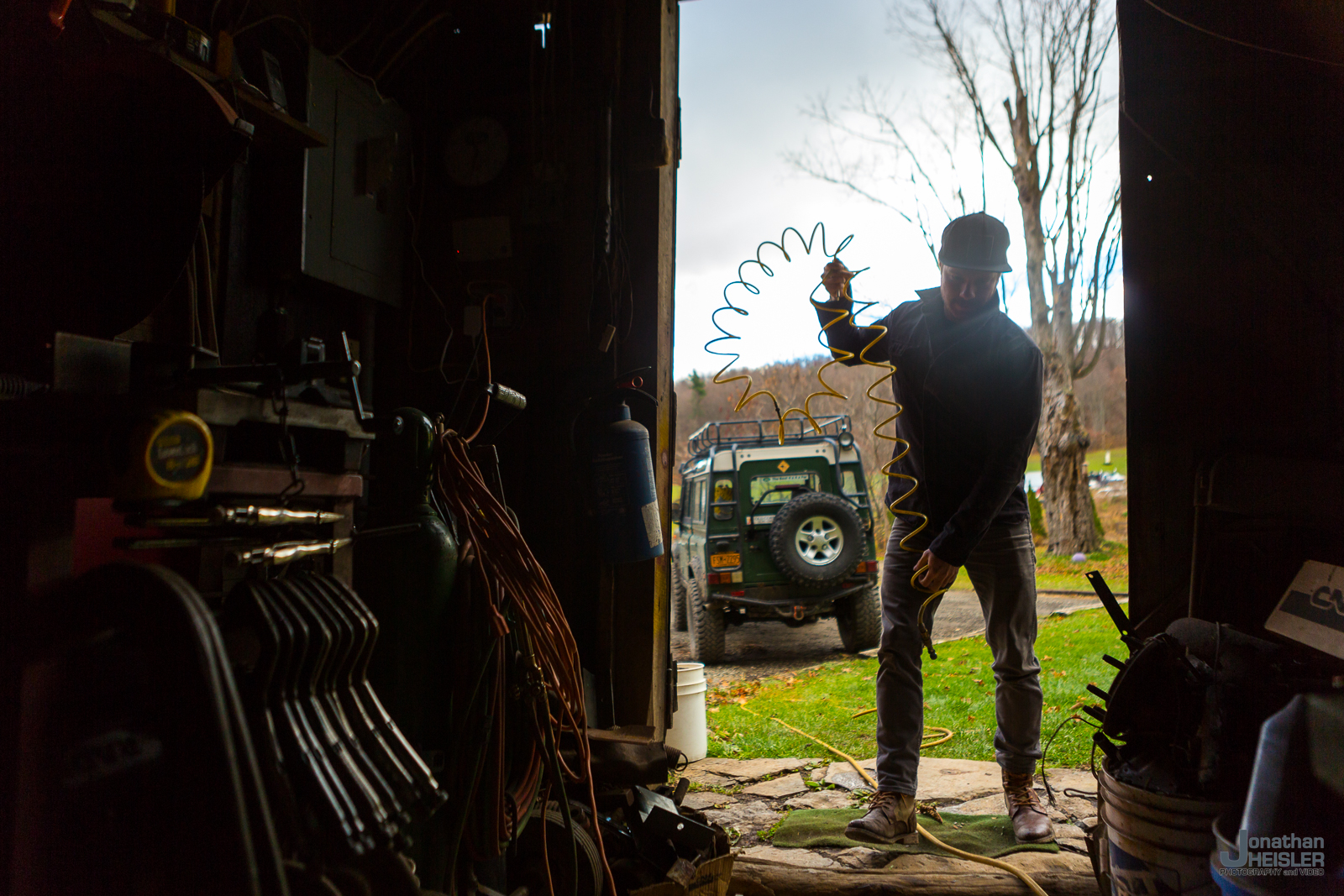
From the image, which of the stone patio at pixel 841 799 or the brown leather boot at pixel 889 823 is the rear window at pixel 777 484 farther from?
the brown leather boot at pixel 889 823

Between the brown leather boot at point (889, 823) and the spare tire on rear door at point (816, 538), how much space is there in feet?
Answer: 12.9

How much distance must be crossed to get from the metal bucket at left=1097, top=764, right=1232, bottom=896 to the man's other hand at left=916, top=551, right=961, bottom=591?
751 mm

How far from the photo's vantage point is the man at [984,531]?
2510 millimetres

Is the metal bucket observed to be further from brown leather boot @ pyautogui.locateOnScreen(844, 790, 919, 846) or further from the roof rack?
the roof rack

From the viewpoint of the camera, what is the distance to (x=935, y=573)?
245cm

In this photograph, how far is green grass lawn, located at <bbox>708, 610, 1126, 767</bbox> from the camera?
3998mm

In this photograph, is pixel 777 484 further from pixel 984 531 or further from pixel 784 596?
pixel 984 531

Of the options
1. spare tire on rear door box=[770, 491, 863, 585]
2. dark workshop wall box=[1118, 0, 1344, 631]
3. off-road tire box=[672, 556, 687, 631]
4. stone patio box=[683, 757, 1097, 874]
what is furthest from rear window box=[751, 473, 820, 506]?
dark workshop wall box=[1118, 0, 1344, 631]

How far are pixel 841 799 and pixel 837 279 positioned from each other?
81.8 inches

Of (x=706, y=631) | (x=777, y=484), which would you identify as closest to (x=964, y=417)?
(x=706, y=631)

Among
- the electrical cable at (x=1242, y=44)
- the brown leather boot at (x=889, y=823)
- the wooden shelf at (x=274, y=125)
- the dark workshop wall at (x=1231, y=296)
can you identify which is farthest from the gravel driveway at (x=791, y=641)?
the electrical cable at (x=1242, y=44)

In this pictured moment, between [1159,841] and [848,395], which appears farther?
[848,395]

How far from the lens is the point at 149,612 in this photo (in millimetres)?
826

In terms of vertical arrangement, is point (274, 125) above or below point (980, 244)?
above
